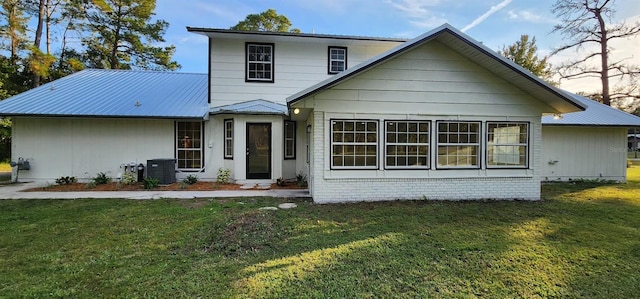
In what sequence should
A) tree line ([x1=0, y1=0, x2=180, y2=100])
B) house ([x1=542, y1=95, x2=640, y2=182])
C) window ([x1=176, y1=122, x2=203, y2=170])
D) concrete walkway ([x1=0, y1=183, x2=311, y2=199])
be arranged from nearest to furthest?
concrete walkway ([x1=0, y1=183, x2=311, y2=199]), window ([x1=176, y1=122, x2=203, y2=170]), house ([x1=542, y1=95, x2=640, y2=182]), tree line ([x1=0, y1=0, x2=180, y2=100])

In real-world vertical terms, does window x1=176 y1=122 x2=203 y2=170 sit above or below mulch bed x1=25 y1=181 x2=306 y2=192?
above

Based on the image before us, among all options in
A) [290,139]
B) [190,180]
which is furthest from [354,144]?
[190,180]

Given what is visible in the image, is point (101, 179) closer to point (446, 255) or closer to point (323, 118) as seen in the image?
point (323, 118)

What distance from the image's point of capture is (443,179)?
24.9 feet

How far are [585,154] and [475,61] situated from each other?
8605 millimetres

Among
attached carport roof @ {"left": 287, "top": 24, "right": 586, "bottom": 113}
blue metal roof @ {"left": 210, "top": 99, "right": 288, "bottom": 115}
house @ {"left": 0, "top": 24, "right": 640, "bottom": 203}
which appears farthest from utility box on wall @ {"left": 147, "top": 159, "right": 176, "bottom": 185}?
attached carport roof @ {"left": 287, "top": 24, "right": 586, "bottom": 113}

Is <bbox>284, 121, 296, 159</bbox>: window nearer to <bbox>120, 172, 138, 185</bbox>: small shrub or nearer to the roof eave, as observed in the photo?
the roof eave

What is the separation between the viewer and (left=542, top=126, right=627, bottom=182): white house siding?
1166 cm

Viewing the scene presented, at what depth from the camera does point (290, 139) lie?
1084cm

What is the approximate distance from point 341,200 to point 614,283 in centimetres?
490

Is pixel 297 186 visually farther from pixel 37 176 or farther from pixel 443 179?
pixel 37 176

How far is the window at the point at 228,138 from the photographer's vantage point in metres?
10.3

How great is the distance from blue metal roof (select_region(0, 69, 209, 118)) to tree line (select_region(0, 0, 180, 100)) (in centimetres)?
804

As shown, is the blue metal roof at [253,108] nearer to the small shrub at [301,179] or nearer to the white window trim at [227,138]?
the white window trim at [227,138]
